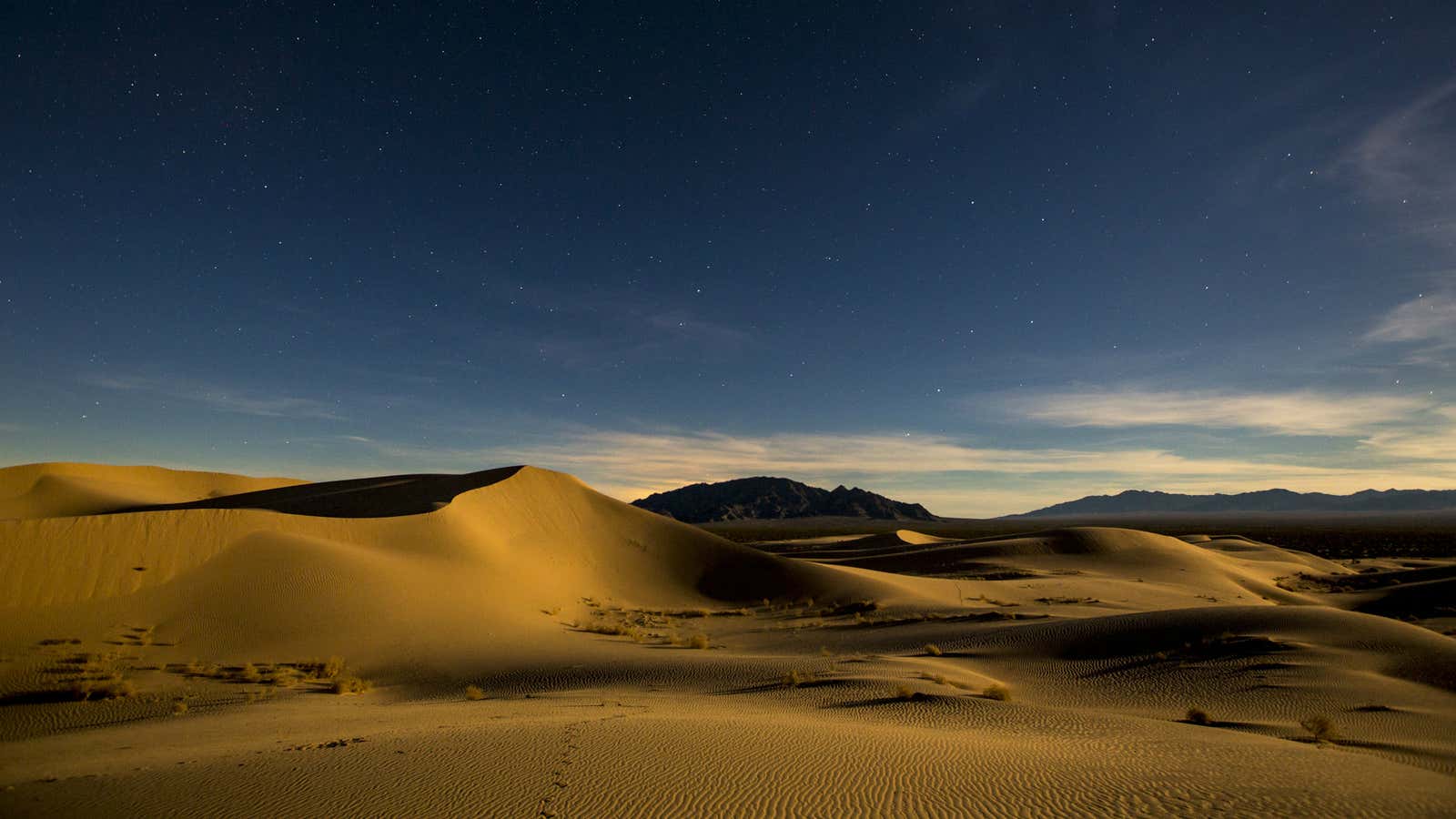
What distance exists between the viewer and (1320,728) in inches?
395

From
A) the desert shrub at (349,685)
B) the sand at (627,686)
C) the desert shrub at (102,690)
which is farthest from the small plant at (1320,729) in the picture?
the desert shrub at (102,690)

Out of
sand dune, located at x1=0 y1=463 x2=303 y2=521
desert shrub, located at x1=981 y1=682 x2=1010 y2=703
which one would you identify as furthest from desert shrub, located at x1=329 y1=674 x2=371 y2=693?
sand dune, located at x1=0 y1=463 x2=303 y2=521

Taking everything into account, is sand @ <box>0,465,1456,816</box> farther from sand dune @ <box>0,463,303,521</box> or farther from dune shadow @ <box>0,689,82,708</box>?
sand dune @ <box>0,463,303,521</box>

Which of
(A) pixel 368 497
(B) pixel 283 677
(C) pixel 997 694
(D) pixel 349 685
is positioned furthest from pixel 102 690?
(A) pixel 368 497

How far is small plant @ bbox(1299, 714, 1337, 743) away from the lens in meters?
9.88

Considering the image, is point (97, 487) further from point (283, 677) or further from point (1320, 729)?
point (1320, 729)

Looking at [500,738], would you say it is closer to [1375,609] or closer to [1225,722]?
[1225,722]

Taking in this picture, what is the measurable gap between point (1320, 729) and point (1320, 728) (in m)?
0.03

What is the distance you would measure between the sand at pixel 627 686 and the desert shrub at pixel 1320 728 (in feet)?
0.37

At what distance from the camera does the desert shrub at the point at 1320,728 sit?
9891 mm

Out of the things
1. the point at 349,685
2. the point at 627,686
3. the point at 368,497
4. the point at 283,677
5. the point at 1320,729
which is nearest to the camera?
the point at 1320,729

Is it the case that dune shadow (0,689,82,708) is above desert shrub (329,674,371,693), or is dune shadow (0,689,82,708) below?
above

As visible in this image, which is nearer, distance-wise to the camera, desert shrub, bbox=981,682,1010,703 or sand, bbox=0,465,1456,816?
sand, bbox=0,465,1456,816

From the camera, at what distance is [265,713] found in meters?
10.4
